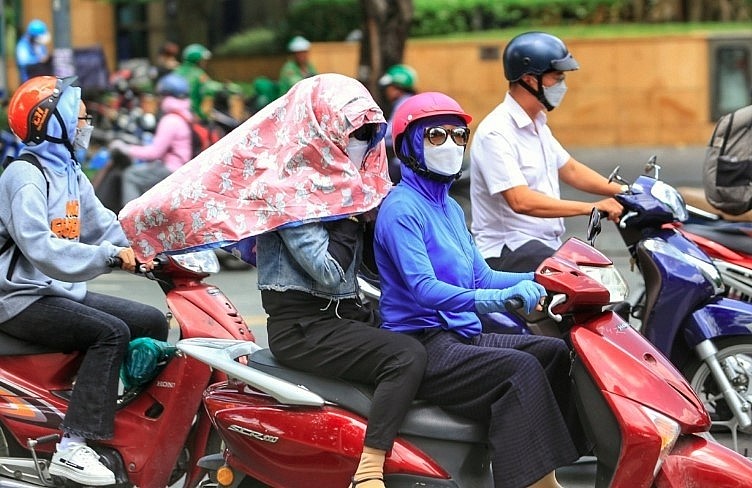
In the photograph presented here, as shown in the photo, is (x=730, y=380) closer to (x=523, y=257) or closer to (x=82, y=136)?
(x=523, y=257)

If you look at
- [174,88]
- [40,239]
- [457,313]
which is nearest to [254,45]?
[174,88]

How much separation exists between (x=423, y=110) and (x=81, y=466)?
189 centimetres

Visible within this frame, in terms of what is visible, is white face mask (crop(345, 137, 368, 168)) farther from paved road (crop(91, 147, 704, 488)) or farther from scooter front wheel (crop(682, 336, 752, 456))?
scooter front wheel (crop(682, 336, 752, 456))

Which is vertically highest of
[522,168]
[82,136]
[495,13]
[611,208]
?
[82,136]

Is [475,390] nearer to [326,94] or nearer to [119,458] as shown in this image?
[326,94]

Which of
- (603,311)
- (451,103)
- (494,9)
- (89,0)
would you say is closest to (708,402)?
(603,311)

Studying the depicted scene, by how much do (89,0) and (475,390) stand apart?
23.6 m

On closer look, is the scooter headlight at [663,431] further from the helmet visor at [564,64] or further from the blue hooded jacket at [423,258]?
the helmet visor at [564,64]

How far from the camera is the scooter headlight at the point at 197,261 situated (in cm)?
506

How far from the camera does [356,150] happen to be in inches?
171

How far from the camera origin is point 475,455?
13.9 feet

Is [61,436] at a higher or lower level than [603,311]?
lower

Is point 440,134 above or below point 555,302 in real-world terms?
above

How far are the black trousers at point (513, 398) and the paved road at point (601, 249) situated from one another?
1275 millimetres
